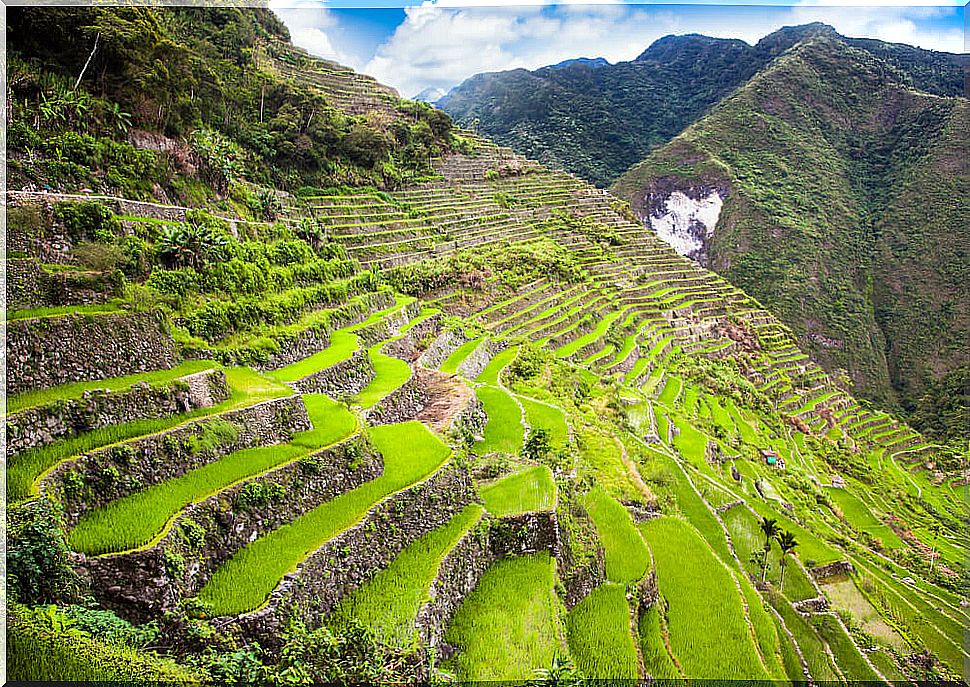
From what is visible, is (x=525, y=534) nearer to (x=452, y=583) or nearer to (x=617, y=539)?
(x=452, y=583)

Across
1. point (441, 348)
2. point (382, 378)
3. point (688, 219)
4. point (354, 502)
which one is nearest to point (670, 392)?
point (441, 348)

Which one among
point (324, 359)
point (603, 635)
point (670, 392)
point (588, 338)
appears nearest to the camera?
point (603, 635)

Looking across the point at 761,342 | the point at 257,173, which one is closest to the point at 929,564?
the point at 761,342

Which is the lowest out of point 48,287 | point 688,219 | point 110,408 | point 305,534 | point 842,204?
point 305,534

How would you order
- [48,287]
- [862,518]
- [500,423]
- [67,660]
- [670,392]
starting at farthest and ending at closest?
[670,392]
[862,518]
[500,423]
[48,287]
[67,660]

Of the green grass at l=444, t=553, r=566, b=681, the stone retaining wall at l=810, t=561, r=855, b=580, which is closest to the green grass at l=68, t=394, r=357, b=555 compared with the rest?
the green grass at l=444, t=553, r=566, b=681

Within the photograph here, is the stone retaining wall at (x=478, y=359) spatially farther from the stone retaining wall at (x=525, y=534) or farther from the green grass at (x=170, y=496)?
the green grass at (x=170, y=496)

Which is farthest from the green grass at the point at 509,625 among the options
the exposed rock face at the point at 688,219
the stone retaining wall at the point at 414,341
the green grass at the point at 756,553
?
the exposed rock face at the point at 688,219

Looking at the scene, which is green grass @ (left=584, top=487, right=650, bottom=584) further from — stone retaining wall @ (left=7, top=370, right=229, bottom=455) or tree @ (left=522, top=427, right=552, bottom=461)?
stone retaining wall @ (left=7, top=370, right=229, bottom=455)
